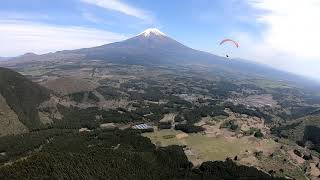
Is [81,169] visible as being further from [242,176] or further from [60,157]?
[242,176]

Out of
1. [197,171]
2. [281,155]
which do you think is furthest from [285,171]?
[197,171]

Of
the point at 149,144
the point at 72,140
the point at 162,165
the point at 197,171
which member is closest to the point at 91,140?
the point at 72,140

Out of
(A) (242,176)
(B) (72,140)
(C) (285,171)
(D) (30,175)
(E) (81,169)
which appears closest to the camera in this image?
(D) (30,175)

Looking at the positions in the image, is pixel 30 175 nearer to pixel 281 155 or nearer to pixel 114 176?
pixel 114 176

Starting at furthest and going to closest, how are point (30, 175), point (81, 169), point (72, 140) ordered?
point (72, 140), point (81, 169), point (30, 175)

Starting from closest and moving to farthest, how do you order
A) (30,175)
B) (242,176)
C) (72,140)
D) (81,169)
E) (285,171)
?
(30,175) < (81,169) < (242,176) < (285,171) < (72,140)

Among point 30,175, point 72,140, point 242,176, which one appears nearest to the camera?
point 30,175

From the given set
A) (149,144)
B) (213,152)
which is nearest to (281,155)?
(213,152)

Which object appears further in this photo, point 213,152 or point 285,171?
point 213,152

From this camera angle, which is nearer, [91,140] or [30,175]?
[30,175]
